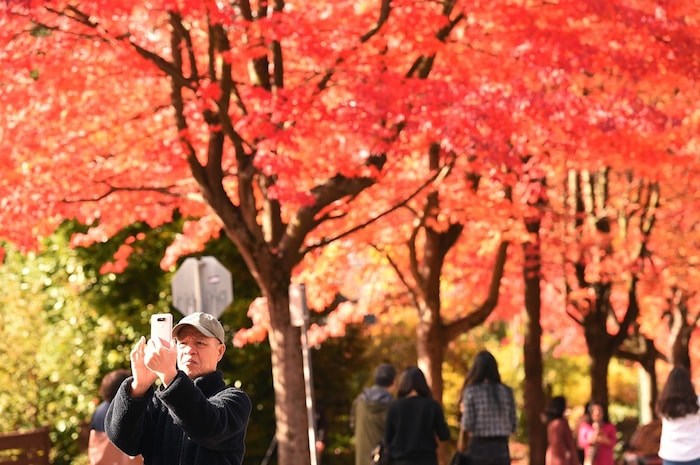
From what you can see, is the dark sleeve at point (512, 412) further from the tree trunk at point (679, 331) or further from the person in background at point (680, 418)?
the tree trunk at point (679, 331)

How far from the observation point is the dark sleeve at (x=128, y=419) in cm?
507

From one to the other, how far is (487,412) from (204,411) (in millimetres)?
7903

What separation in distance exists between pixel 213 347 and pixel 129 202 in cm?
1181

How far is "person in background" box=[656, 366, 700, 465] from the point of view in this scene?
1047 centimetres

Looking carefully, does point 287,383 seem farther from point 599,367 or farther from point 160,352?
point 599,367

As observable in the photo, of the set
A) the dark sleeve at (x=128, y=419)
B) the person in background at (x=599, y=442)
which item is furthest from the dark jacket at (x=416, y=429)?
the dark sleeve at (x=128, y=419)

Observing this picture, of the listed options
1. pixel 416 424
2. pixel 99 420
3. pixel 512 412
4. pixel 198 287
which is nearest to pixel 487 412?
pixel 512 412

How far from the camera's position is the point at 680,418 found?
10547 millimetres

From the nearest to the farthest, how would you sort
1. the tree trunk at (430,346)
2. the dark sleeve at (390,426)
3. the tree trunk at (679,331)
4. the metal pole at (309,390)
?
the dark sleeve at (390,426), the metal pole at (309,390), the tree trunk at (430,346), the tree trunk at (679,331)

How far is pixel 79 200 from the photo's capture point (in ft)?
49.9

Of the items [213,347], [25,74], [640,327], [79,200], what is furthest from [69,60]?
[640,327]

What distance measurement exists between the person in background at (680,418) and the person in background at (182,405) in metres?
5.79

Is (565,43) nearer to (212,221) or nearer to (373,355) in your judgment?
(212,221)

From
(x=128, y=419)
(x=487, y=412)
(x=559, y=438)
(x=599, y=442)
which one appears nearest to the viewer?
(x=128, y=419)
